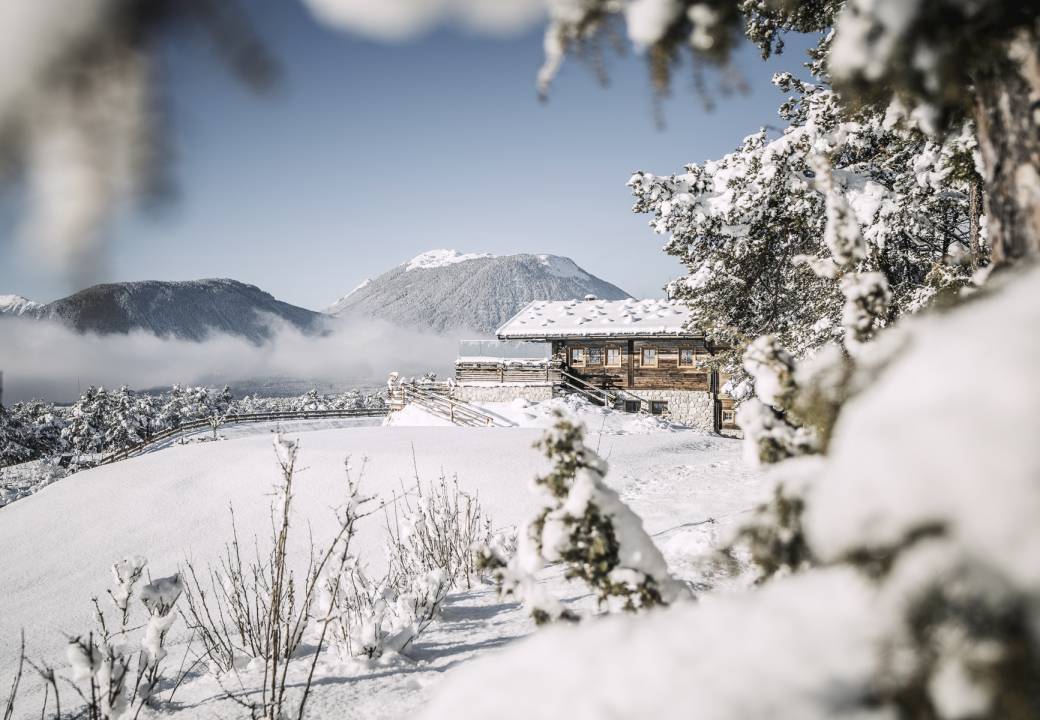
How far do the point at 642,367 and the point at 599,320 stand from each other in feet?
10.2

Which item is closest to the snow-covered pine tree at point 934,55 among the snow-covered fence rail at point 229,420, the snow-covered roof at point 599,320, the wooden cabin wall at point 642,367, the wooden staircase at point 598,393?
the wooden staircase at point 598,393

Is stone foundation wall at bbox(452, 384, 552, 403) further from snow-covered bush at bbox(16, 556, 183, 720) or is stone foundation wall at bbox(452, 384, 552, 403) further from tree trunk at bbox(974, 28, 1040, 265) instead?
tree trunk at bbox(974, 28, 1040, 265)

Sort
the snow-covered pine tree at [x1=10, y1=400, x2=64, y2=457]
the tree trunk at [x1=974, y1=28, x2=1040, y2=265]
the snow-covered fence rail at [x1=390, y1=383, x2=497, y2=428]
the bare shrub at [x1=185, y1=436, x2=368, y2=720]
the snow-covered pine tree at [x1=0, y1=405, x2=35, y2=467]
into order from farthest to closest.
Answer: the snow-covered pine tree at [x1=10, y1=400, x2=64, y2=457]
the snow-covered pine tree at [x1=0, y1=405, x2=35, y2=467]
the snow-covered fence rail at [x1=390, y1=383, x2=497, y2=428]
the bare shrub at [x1=185, y1=436, x2=368, y2=720]
the tree trunk at [x1=974, y1=28, x2=1040, y2=265]

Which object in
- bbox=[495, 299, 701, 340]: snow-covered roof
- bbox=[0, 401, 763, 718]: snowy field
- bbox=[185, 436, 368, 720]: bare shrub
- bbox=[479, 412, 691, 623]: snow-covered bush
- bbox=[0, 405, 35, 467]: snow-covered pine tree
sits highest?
bbox=[495, 299, 701, 340]: snow-covered roof

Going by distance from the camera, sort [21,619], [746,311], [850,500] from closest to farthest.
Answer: [850,500] → [21,619] → [746,311]

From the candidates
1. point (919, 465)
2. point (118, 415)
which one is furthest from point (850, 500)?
point (118, 415)

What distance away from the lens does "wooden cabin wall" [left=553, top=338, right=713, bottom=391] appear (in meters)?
23.9

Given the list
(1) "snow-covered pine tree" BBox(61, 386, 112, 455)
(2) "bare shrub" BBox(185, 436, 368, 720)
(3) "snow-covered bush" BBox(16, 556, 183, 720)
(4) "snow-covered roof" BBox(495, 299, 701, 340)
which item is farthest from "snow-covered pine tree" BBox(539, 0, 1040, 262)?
(1) "snow-covered pine tree" BBox(61, 386, 112, 455)

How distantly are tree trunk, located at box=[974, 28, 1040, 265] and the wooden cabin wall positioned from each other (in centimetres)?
2286

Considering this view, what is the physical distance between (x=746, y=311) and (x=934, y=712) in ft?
32.9

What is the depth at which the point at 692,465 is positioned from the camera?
10328mm

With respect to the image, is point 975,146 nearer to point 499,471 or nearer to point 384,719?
point 384,719

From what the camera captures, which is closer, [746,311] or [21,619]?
[21,619]

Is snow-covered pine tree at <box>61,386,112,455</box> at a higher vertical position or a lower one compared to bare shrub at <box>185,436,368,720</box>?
lower
